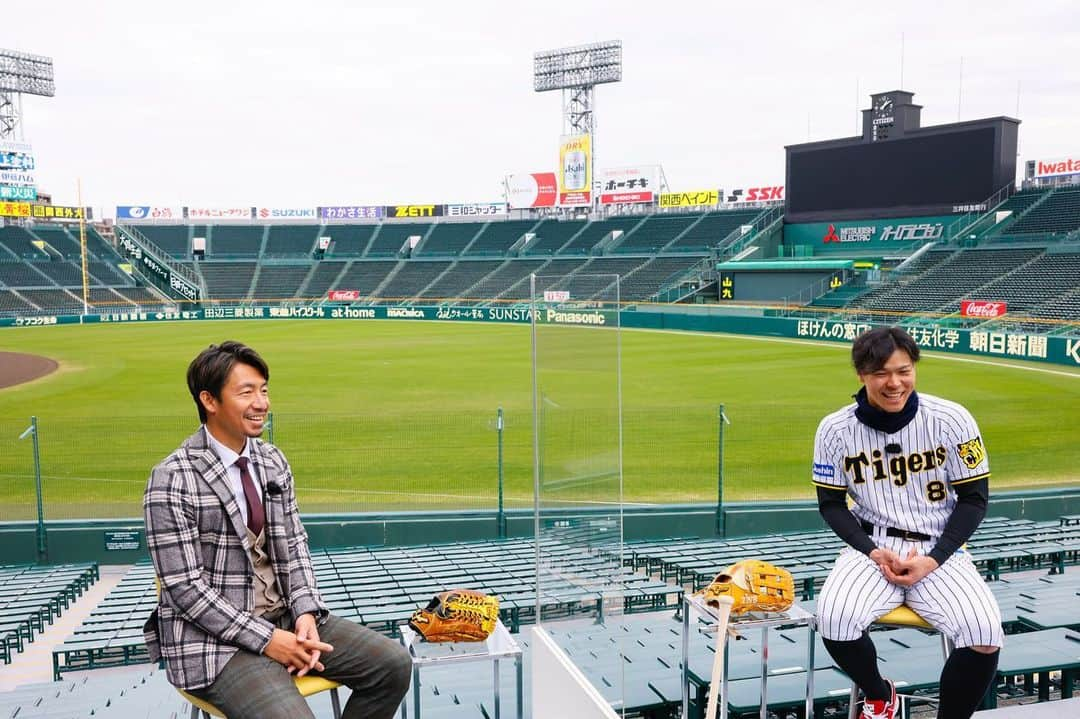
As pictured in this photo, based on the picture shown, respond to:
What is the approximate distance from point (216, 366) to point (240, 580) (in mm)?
729

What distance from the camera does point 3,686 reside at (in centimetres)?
590

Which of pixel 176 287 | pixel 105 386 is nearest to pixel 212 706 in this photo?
pixel 105 386

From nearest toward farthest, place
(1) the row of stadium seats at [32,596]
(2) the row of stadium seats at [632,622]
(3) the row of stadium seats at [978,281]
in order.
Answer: (2) the row of stadium seats at [632,622]
(1) the row of stadium seats at [32,596]
(3) the row of stadium seats at [978,281]

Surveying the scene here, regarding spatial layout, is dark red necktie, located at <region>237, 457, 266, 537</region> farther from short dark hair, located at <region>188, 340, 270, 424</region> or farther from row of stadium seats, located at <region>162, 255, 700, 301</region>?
row of stadium seats, located at <region>162, 255, 700, 301</region>

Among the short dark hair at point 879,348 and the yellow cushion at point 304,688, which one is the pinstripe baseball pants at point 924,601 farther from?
the yellow cushion at point 304,688

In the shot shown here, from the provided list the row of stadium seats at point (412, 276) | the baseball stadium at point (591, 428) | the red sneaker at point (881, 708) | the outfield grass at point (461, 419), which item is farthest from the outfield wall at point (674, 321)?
the row of stadium seats at point (412, 276)

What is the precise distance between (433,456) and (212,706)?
10.0 meters

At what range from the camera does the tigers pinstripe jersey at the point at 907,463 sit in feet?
10.3

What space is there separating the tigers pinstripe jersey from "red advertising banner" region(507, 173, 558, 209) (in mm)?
60149

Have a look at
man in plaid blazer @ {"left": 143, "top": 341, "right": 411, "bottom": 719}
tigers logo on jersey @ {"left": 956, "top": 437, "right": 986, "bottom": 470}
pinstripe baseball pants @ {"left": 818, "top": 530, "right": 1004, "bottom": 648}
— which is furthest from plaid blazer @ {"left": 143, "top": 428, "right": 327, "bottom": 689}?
tigers logo on jersey @ {"left": 956, "top": 437, "right": 986, "bottom": 470}

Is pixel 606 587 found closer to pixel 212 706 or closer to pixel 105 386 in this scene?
pixel 212 706

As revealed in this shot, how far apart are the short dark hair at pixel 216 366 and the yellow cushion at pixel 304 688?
2.97ft

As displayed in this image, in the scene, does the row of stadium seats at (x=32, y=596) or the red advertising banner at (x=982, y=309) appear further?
the red advertising banner at (x=982, y=309)

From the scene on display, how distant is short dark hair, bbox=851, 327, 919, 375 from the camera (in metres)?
3.11
